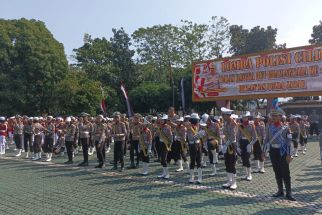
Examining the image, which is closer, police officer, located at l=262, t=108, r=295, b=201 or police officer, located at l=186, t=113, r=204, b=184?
police officer, located at l=262, t=108, r=295, b=201

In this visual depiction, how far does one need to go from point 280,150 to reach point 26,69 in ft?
109

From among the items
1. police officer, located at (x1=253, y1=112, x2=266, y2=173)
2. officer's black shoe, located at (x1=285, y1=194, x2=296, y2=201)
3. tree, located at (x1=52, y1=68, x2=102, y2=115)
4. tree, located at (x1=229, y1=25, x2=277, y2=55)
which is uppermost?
tree, located at (x1=229, y1=25, x2=277, y2=55)

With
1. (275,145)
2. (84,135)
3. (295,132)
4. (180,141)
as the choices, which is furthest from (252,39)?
(275,145)

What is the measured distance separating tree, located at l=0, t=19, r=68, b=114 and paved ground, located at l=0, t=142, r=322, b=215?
24.5 m

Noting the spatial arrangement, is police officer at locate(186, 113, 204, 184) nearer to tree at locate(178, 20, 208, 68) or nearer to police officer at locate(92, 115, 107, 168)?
police officer at locate(92, 115, 107, 168)

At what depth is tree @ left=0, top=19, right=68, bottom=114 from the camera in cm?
3847

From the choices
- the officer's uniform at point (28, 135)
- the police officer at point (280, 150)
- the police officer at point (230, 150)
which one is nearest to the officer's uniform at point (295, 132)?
the police officer at point (230, 150)

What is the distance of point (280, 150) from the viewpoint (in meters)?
10.4

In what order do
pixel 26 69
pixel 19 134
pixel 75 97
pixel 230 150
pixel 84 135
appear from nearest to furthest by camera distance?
pixel 230 150 → pixel 84 135 → pixel 19 134 → pixel 26 69 → pixel 75 97

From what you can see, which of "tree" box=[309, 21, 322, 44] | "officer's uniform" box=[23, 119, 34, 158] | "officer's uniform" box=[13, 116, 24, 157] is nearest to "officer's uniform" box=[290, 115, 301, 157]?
"officer's uniform" box=[23, 119, 34, 158]

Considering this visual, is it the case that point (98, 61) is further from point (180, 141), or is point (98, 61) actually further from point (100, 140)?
point (180, 141)

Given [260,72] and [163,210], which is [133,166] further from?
[260,72]

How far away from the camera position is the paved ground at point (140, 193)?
30.0 feet

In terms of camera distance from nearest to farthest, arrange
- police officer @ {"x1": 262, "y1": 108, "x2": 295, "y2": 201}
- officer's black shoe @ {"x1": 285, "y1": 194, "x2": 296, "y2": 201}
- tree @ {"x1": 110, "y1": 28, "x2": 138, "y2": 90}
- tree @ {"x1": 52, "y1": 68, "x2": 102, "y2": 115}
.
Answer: officer's black shoe @ {"x1": 285, "y1": 194, "x2": 296, "y2": 201} → police officer @ {"x1": 262, "y1": 108, "x2": 295, "y2": 201} → tree @ {"x1": 52, "y1": 68, "x2": 102, "y2": 115} → tree @ {"x1": 110, "y1": 28, "x2": 138, "y2": 90}
